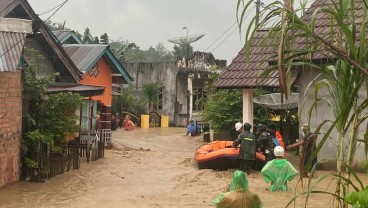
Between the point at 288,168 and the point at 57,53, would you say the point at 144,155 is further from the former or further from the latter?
the point at 288,168

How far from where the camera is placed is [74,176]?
42.6ft

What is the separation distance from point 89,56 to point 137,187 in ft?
29.3

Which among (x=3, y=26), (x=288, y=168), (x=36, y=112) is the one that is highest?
(x=3, y=26)

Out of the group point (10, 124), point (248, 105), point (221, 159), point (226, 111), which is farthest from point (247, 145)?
point (226, 111)

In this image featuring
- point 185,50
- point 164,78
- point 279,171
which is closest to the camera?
point 279,171

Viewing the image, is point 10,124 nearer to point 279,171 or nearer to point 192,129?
point 279,171

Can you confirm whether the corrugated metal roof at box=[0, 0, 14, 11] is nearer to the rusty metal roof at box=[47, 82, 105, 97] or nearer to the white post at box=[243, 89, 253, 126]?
the rusty metal roof at box=[47, 82, 105, 97]

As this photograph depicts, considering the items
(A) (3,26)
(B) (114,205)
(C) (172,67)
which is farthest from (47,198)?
(C) (172,67)

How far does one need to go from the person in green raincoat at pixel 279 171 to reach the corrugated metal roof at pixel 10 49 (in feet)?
17.5

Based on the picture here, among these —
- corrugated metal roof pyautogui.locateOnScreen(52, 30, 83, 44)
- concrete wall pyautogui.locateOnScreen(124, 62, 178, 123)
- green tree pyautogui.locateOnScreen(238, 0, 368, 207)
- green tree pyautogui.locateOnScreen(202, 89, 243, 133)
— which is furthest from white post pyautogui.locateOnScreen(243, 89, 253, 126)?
concrete wall pyautogui.locateOnScreen(124, 62, 178, 123)

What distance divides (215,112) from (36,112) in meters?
7.83

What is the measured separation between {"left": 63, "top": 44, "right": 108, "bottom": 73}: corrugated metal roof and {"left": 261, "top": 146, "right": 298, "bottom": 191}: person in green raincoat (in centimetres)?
1044

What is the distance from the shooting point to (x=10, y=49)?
1003 cm

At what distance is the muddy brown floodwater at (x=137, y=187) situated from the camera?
31.7 ft
